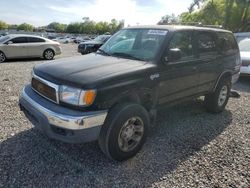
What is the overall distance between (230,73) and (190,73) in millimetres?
1720

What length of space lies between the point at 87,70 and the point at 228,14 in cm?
3130

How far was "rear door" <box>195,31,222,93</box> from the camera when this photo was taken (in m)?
4.67

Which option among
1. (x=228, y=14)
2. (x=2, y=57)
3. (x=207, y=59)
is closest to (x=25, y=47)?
(x=2, y=57)

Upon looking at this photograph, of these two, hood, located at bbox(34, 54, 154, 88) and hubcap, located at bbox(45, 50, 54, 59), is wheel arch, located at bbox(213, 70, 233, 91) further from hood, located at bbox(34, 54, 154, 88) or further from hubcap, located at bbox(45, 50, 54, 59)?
hubcap, located at bbox(45, 50, 54, 59)

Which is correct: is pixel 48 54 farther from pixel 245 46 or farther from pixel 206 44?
pixel 206 44

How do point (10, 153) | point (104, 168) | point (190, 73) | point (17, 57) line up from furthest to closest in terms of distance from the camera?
point (17, 57)
point (190, 73)
point (10, 153)
point (104, 168)

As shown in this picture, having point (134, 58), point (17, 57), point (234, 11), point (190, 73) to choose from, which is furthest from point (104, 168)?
point (234, 11)

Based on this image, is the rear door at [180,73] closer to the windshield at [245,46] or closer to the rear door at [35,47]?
the windshield at [245,46]

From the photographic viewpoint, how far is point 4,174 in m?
3.14

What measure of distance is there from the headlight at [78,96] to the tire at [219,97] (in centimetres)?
323

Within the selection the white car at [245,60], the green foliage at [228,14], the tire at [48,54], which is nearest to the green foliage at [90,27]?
the green foliage at [228,14]

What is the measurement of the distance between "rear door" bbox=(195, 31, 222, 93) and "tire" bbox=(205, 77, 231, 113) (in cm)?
28

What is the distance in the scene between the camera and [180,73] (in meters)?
4.20

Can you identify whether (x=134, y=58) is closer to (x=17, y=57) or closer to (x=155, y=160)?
(x=155, y=160)
